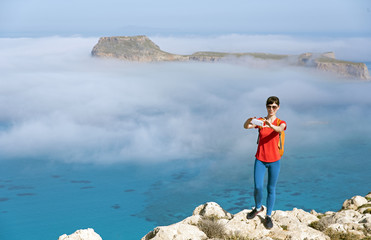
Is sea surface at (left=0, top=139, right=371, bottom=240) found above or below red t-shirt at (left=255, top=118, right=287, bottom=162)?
below

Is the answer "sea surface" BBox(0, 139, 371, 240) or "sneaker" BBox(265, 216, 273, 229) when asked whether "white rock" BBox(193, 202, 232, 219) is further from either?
"sea surface" BBox(0, 139, 371, 240)

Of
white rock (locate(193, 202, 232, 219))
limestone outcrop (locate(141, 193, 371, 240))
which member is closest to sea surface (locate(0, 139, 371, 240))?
white rock (locate(193, 202, 232, 219))

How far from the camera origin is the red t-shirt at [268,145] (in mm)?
9547

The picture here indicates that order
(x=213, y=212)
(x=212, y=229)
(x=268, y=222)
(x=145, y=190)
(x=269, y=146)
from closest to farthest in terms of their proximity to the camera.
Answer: (x=269, y=146) < (x=212, y=229) < (x=268, y=222) < (x=213, y=212) < (x=145, y=190)

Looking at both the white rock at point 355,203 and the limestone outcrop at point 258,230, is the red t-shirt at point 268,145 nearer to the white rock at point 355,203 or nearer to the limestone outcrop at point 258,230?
the limestone outcrop at point 258,230

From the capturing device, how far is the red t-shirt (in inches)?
376

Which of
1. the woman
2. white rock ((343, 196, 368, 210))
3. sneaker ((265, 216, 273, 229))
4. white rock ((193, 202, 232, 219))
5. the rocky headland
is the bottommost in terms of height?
white rock ((343, 196, 368, 210))

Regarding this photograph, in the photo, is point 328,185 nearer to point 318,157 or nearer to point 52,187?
point 318,157

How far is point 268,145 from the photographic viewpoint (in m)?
9.59

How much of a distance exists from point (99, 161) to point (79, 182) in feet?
114

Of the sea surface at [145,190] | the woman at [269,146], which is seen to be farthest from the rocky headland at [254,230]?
the sea surface at [145,190]

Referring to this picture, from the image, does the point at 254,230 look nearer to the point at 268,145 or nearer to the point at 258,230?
the point at 258,230

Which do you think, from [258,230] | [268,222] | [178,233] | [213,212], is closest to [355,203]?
[213,212]

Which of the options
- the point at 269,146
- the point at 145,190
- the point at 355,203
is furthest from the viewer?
the point at 145,190
